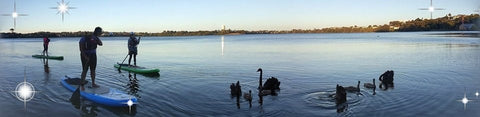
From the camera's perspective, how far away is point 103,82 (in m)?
18.0

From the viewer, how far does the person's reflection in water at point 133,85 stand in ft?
49.4

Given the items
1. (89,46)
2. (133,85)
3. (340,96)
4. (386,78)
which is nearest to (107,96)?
(89,46)

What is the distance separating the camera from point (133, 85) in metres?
16.9

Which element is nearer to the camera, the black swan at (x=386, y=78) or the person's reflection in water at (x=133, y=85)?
the person's reflection in water at (x=133, y=85)

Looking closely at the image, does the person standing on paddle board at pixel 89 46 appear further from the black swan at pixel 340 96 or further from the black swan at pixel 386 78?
the black swan at pixel 386 78

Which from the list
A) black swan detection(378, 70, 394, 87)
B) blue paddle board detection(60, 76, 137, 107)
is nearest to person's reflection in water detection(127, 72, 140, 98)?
blue paddle board detection(60, 76, 137, 107)

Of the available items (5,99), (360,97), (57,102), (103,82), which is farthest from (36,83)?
(360,97)

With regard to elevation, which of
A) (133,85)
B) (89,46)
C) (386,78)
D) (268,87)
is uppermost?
(89,46)

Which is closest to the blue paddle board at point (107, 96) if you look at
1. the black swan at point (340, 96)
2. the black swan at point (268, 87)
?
the black swan at point (268, 87)

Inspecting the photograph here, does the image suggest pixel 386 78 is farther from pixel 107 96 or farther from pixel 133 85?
pixel 107 96

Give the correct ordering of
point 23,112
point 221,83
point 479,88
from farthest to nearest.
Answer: point 221,83 → point 479,88 → point 23,112

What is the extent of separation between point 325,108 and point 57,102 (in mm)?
8973

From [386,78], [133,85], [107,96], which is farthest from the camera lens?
[386,78]

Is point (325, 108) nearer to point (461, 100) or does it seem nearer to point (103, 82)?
point (461, 100)
